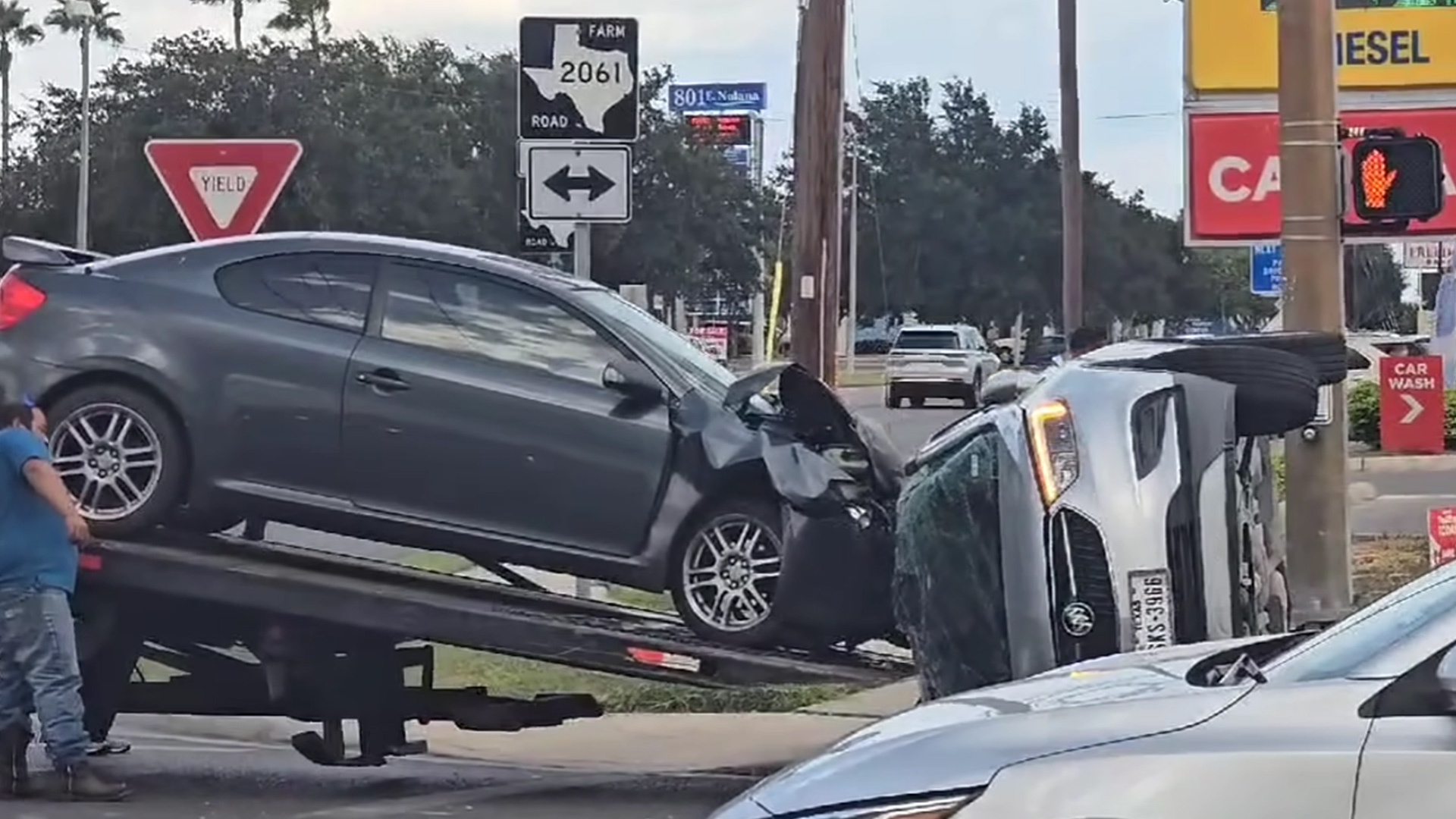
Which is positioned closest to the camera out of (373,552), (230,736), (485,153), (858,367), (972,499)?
(972,499)

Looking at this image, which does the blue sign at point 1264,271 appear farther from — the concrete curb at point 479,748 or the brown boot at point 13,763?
the brown boot at point 13,763

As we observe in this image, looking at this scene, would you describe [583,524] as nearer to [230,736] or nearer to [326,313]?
[326,313]

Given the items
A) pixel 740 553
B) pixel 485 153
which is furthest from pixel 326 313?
pixel 485 153

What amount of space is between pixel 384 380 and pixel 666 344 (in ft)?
3.81

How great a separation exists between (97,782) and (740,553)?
2745 millimetres

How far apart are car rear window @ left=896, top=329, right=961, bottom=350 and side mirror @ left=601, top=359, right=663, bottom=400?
118 ft

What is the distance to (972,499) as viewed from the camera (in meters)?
7.08

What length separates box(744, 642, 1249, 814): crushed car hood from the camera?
3961 millimetres

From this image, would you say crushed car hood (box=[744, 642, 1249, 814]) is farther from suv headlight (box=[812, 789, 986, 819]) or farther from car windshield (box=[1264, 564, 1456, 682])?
car windshield (box=[1264, 564, 1456, 682])

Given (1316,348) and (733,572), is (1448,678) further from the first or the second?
(733,572)

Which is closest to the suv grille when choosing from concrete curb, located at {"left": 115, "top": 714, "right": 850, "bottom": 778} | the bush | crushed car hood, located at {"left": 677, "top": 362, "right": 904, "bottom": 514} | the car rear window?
crushed car hood, located at {"left": 677, "top": 362, "right": 904, "bottom": 514}

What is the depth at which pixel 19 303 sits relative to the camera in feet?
29.2

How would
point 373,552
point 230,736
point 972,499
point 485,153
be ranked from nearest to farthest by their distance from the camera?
1. point 972,499
2. point 230,736
3. point 373,552
4. point 485,153

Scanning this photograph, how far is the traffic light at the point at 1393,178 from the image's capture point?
11242mm
